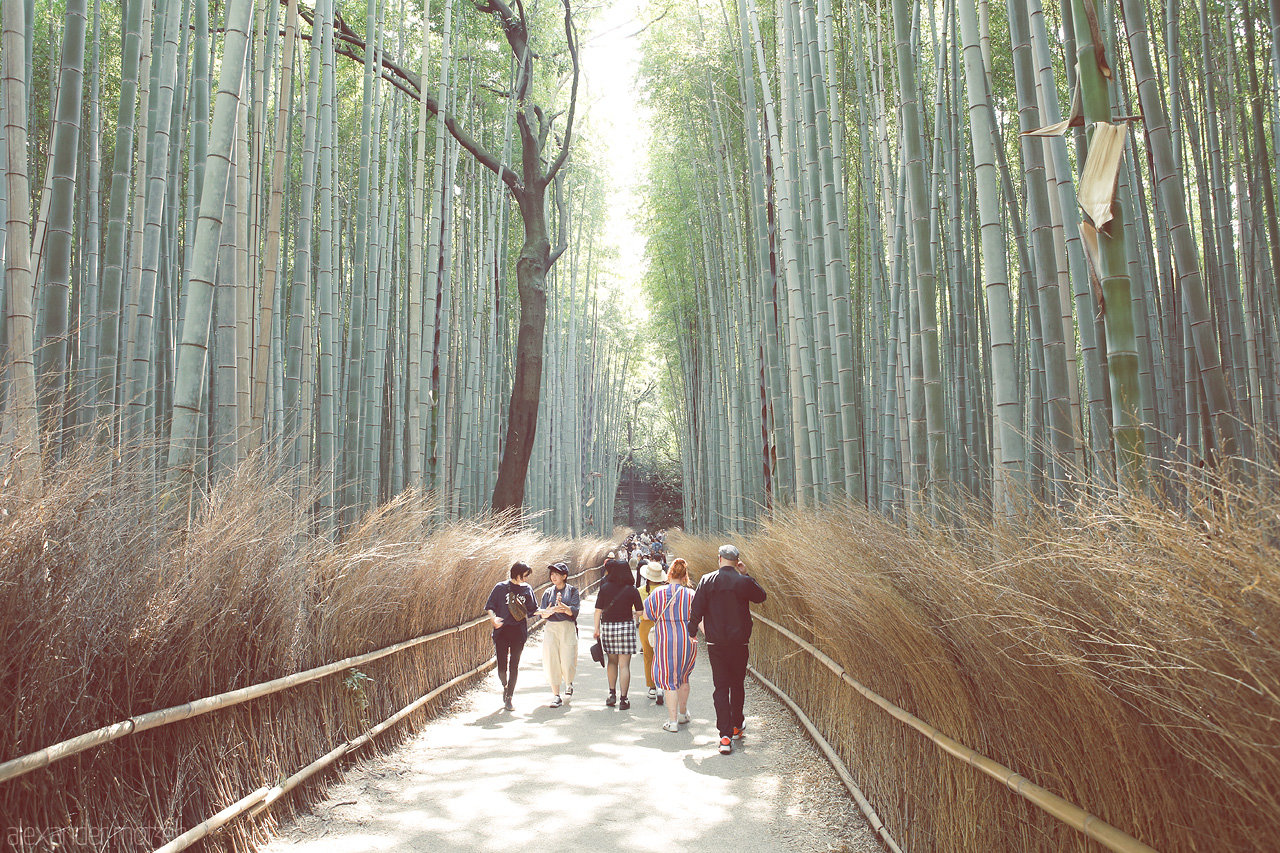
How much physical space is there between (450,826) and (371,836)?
247 mm

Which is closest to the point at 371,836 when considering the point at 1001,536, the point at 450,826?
the point at 450,826

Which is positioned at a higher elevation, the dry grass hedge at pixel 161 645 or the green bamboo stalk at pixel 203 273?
the green bamboo stalk at pixel 203 273

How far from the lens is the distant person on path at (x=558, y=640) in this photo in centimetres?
489

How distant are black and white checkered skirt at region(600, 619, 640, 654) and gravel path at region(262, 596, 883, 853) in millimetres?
430

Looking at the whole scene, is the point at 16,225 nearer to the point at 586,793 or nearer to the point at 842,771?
the point at 586,793

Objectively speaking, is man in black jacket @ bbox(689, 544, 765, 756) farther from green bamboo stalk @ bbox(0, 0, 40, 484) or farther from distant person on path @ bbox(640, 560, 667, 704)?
green bamboo stalk @ bbox(0, 0, 40, 484)

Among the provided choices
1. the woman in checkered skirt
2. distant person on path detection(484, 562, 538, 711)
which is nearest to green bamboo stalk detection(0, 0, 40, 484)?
distant person on path detection(484, 562, 538, 711)

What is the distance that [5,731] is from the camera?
1476mm

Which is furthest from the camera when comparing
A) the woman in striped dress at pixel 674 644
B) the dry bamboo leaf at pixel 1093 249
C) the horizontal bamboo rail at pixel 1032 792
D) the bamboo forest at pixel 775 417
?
the woman in striped dress at pixel 674 644

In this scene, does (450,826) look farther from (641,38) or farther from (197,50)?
(641,38)

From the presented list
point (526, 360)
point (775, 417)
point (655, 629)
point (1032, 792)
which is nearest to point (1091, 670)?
point (1032, 792)

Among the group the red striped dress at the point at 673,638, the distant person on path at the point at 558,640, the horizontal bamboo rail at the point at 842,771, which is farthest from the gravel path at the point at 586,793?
the distant person on path at the point at 558,640

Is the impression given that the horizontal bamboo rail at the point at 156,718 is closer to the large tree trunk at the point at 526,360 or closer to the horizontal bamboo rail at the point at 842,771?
the horizontal bamboo rail at the point at 842,771

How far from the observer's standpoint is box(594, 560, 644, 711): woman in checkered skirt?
16.0 ft
